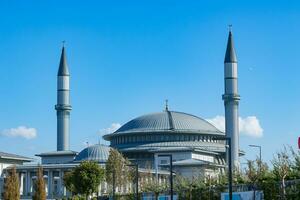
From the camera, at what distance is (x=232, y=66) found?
471 feet

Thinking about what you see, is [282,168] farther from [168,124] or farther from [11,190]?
[168,124]

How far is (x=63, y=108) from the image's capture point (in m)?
155

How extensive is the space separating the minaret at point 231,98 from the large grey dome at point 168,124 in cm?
1707

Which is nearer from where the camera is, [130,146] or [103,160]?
[103,160]

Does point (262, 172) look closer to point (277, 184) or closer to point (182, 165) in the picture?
point (277, 184)

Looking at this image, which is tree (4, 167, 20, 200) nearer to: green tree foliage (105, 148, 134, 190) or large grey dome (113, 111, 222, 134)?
green tree foliage (105, 148, 134, 190)

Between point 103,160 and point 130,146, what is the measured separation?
40.3 ft

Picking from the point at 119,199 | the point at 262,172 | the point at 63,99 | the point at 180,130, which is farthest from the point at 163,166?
the point at 262,172

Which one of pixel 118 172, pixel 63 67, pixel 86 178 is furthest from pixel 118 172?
pixel 63 67

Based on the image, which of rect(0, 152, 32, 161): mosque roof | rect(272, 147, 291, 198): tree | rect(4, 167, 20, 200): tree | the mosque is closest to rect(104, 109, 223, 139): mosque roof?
the mosque

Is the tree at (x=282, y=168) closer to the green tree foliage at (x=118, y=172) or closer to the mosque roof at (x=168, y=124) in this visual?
the green tree foliage at (x=118, y=172)

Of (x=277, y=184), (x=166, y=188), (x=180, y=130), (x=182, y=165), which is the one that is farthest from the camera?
(x=180, y=130)

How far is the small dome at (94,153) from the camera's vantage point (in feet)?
483

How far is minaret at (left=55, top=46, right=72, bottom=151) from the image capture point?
15400cm
